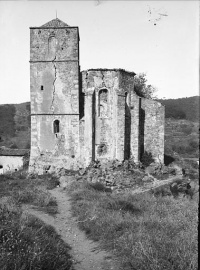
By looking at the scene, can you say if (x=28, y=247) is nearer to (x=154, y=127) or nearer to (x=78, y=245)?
(x=78, y=245)

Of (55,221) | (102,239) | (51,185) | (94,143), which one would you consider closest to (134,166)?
(94,143)

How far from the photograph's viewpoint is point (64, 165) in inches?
839

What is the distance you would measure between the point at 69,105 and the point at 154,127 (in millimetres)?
7699

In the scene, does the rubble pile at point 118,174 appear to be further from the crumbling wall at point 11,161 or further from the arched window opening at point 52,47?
the crumbling wall at point 11,161

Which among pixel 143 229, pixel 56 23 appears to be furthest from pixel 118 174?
pixel 56 23

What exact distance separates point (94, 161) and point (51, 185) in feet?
13.4

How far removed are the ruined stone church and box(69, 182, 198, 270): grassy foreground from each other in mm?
7186

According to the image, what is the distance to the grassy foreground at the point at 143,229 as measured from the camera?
6574 mm

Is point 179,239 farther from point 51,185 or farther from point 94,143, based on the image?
point 94,143

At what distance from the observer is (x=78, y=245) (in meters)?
8.56

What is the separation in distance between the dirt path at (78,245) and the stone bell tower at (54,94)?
8.83 meters

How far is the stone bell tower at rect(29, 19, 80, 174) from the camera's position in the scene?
21.3 metres

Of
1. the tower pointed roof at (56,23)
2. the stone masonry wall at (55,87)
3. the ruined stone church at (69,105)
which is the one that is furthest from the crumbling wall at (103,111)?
the tower pointed roof at (56,23)

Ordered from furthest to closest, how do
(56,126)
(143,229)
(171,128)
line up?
(171,128), (56,126), (143,229)
